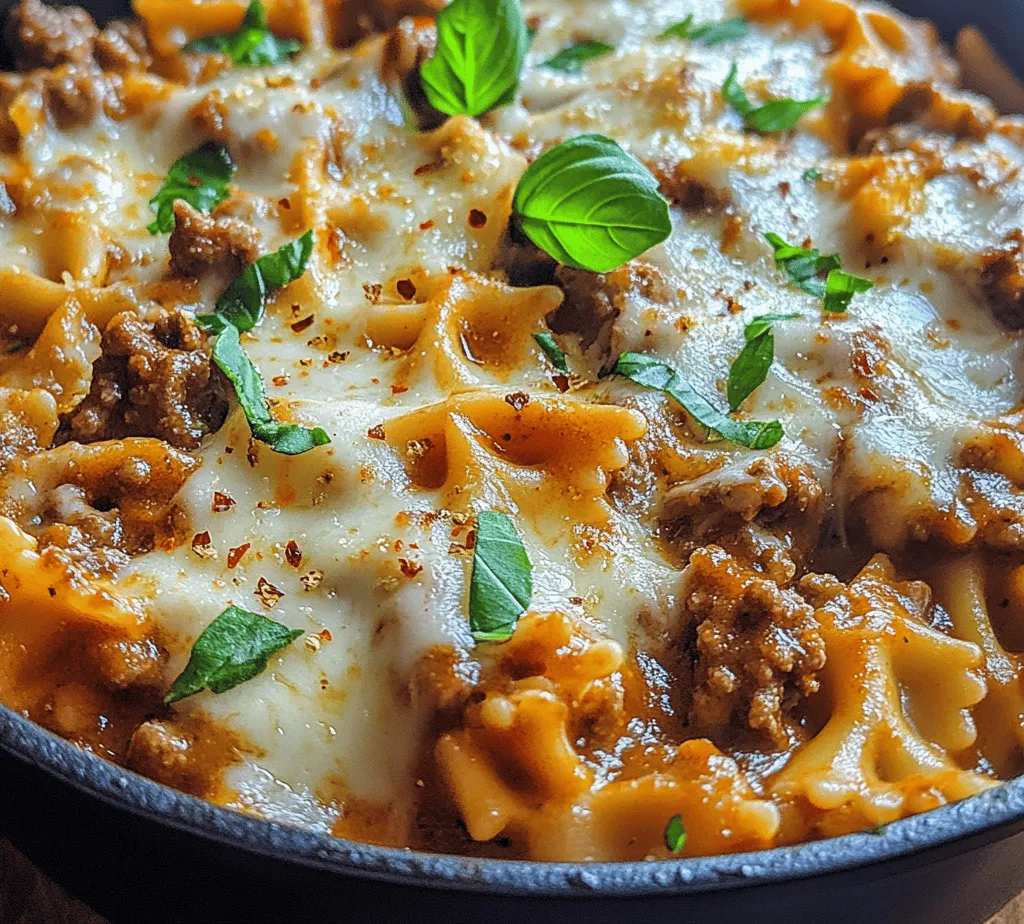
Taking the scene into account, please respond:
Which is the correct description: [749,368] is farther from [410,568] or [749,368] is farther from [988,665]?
[410,568]

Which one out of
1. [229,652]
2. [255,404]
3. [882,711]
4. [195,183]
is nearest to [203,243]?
[195,183]

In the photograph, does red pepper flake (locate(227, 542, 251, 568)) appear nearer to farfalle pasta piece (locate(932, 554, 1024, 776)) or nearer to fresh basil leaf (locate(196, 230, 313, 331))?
fresh basil leaf (locate(196, 230, 313, 331))

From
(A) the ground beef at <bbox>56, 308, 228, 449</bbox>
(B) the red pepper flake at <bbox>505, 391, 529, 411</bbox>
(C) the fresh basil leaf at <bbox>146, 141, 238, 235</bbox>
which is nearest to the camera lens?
(B) the red pepper flake at <bbox>505, 391, 529, 411</bbox>

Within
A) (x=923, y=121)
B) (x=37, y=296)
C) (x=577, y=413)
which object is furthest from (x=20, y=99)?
(x=923, y=121)

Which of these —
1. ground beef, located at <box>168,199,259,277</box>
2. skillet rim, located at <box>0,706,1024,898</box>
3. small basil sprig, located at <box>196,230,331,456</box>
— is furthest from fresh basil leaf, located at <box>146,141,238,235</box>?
skillet rim, located at <box>0,706,1024,898</box>

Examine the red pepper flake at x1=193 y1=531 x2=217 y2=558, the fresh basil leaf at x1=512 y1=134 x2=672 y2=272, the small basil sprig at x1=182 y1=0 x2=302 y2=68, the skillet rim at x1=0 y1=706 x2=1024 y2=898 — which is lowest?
the red pepper flake at x1=193 y1=531 x2=217 y2=558

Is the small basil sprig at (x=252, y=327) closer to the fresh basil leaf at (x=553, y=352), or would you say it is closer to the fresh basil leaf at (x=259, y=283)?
the fresh basil leaf at (x=259, y=283)

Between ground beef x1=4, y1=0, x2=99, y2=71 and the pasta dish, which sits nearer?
the pasta dish

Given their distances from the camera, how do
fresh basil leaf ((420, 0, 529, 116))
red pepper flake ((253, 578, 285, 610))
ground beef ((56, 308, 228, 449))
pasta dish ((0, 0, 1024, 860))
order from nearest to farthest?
pasta dish ((0, 0, 1024, 860)) → red pepper flake ((253, 578, 285, 610)) → ground beef ((56, 308, 228, 449)) → fresh basil leaf ((420, 0, 529, 116))
